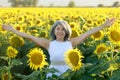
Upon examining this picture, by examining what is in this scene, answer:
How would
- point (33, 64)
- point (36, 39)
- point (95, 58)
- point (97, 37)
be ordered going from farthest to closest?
point (97, 37) → point (36, 39) → point (95, 58) → point (33, 64)

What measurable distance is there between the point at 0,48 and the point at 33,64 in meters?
2.32

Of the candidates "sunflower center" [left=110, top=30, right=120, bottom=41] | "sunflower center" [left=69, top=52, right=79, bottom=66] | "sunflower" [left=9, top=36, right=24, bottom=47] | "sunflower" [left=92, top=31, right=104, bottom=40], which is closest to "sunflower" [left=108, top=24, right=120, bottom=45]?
"sunflower center" [left=110, top=30, right=120, bottom=41]

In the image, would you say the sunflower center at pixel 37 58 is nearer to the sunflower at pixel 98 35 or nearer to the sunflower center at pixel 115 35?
the sunflower center at pixel 115 35

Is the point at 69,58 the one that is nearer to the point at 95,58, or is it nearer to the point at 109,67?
the point at 109,67

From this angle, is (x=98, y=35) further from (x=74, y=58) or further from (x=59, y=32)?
(x=74, y=58)

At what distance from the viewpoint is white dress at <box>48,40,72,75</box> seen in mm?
4844

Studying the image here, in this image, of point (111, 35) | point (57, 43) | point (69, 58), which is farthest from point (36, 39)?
point (69, 58)

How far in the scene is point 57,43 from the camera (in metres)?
4.93

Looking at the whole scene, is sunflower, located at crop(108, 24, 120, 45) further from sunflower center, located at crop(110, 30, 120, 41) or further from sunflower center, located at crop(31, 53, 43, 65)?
sunflower center, located at crop(31, 53, 43, 65)

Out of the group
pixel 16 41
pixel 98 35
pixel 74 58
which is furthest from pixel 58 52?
pixel 16 41

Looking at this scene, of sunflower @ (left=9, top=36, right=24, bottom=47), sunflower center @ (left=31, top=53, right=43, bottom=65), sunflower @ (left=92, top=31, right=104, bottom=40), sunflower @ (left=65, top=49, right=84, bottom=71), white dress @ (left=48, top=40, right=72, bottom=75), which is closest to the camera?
sunflower @ (left=65, top=49, right=84, bottom=71)

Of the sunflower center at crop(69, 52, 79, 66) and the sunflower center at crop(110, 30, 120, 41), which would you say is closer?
the sunflower center at crop(69, 52, 79, 66)

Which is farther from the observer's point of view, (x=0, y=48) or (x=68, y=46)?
(x=0, y=48)

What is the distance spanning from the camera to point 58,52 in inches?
193
